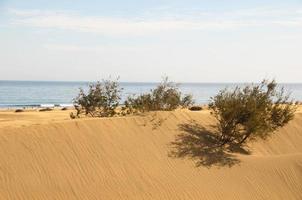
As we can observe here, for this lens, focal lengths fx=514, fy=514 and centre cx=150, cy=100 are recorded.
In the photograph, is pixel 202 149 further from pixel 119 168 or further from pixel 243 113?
pixel 119 168

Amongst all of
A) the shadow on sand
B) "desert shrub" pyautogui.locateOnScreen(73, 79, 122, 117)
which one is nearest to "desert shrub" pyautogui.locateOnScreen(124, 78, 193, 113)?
"desert shrub" pyautogui.locateOnScreen(73, 79, 122, 117)

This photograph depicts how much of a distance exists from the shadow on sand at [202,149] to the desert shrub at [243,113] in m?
0.46

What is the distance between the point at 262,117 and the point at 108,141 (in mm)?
5803

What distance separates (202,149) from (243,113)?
7.54ft

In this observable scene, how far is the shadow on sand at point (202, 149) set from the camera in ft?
53.4

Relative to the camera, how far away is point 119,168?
14.9 m

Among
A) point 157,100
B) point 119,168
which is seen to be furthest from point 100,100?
point 119,168

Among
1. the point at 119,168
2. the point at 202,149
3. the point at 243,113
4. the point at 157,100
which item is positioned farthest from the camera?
the point at 157,100

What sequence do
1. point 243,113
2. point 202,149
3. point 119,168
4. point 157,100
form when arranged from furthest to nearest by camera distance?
point 157,100 → point 243,113 → point 202,149 → point 119,168

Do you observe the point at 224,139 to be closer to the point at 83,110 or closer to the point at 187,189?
the point at 187,189

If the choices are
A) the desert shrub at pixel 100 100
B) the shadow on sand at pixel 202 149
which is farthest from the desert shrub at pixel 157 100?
the shadow on sand at pixel 202 149

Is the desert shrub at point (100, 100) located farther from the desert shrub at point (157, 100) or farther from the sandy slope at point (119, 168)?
the sandy slope at point (119, 168)

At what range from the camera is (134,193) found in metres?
13.9

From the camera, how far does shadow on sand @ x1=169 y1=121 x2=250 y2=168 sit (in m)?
16.3
